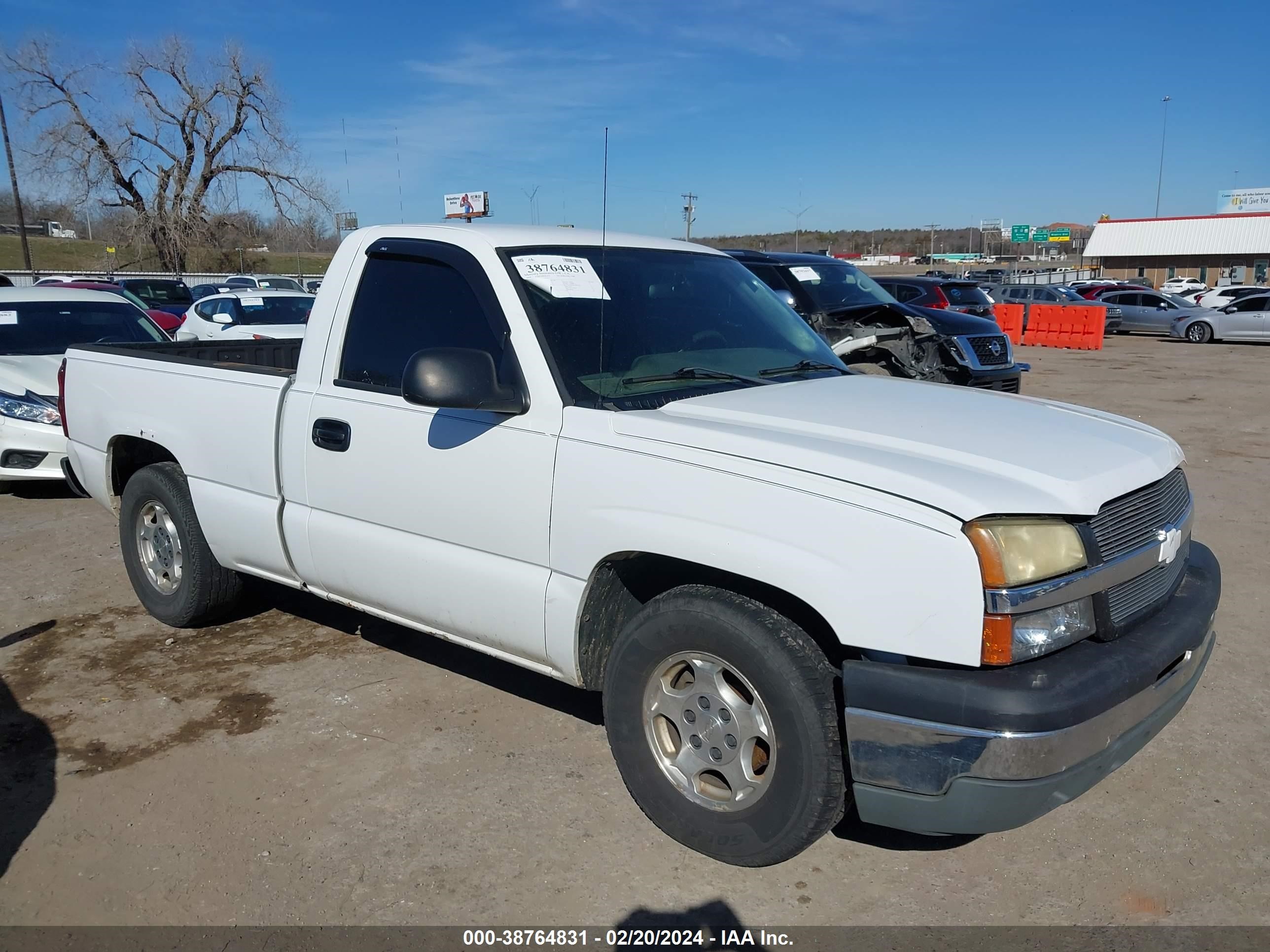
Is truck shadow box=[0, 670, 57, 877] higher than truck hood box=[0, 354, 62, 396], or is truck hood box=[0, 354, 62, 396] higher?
truck hood box=[0, 354, 62, 396]

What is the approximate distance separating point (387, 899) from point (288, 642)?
2.32 m

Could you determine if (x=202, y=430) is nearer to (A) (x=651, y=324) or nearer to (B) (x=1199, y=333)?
(A) (x=651, y=324)

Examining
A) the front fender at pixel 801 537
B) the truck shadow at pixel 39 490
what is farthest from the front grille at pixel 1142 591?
the truck shadow at pixel 39 490

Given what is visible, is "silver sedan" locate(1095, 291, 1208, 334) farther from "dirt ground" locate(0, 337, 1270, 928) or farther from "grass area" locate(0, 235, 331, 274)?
"dirt ground" locate(0, 337, 1270, 928)

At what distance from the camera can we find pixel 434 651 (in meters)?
4.88

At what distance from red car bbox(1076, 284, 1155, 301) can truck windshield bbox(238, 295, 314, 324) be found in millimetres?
28063

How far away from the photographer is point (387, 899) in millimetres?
2980

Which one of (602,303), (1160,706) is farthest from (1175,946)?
(602,303)

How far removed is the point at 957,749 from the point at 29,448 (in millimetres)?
7721

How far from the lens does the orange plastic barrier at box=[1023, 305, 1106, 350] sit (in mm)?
25188

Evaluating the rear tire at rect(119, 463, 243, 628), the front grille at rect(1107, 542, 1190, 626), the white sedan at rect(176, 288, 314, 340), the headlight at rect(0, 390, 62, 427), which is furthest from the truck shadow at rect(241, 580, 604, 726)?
the white sedan at rect(176, 288, 314, 340)

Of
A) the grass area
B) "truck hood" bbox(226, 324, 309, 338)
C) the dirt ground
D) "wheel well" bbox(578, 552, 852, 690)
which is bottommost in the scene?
the dirt ground

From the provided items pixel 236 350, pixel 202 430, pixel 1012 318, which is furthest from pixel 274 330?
pixel 1012 318

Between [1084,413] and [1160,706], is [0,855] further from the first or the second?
[1084,413]
